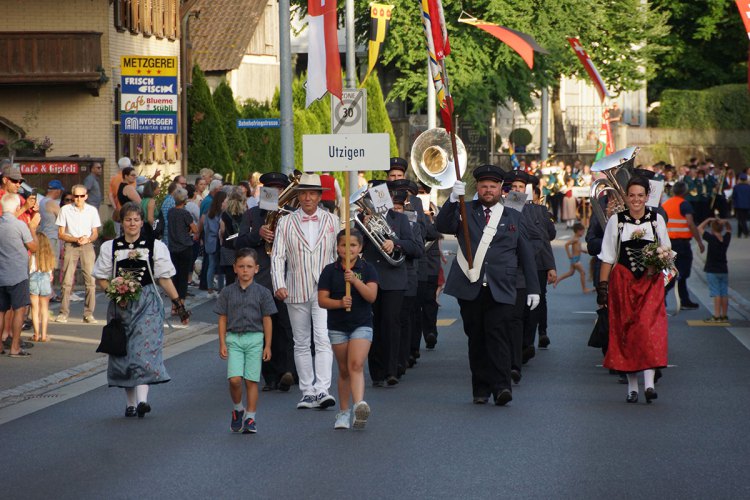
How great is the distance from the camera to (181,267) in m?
21.3

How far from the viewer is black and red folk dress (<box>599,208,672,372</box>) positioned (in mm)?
12359

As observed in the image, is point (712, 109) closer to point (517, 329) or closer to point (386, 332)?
point (386, 332)

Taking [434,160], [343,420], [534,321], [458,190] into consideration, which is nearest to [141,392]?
[343,420]

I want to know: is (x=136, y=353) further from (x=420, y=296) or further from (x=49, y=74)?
(x=49, y=74)

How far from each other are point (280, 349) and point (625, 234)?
122 inches

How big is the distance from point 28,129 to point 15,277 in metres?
19.3

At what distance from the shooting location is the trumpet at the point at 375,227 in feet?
43.3

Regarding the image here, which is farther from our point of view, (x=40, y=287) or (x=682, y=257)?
(x=682, y=257)

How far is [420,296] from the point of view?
1579 cm

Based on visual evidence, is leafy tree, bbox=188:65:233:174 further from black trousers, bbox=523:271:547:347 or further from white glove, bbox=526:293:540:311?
white glove, bbox=526:293:540:311

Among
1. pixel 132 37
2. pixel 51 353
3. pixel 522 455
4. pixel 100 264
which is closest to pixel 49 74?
pixel 132 37

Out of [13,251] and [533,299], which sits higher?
[13,251]

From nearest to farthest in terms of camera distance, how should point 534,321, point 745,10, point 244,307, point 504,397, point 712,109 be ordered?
point 244,307 < point 504,397 < point 534,321 < point 745,10 < point 712,109

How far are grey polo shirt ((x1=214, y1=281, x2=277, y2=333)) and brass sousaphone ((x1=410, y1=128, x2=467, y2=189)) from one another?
8.42m
